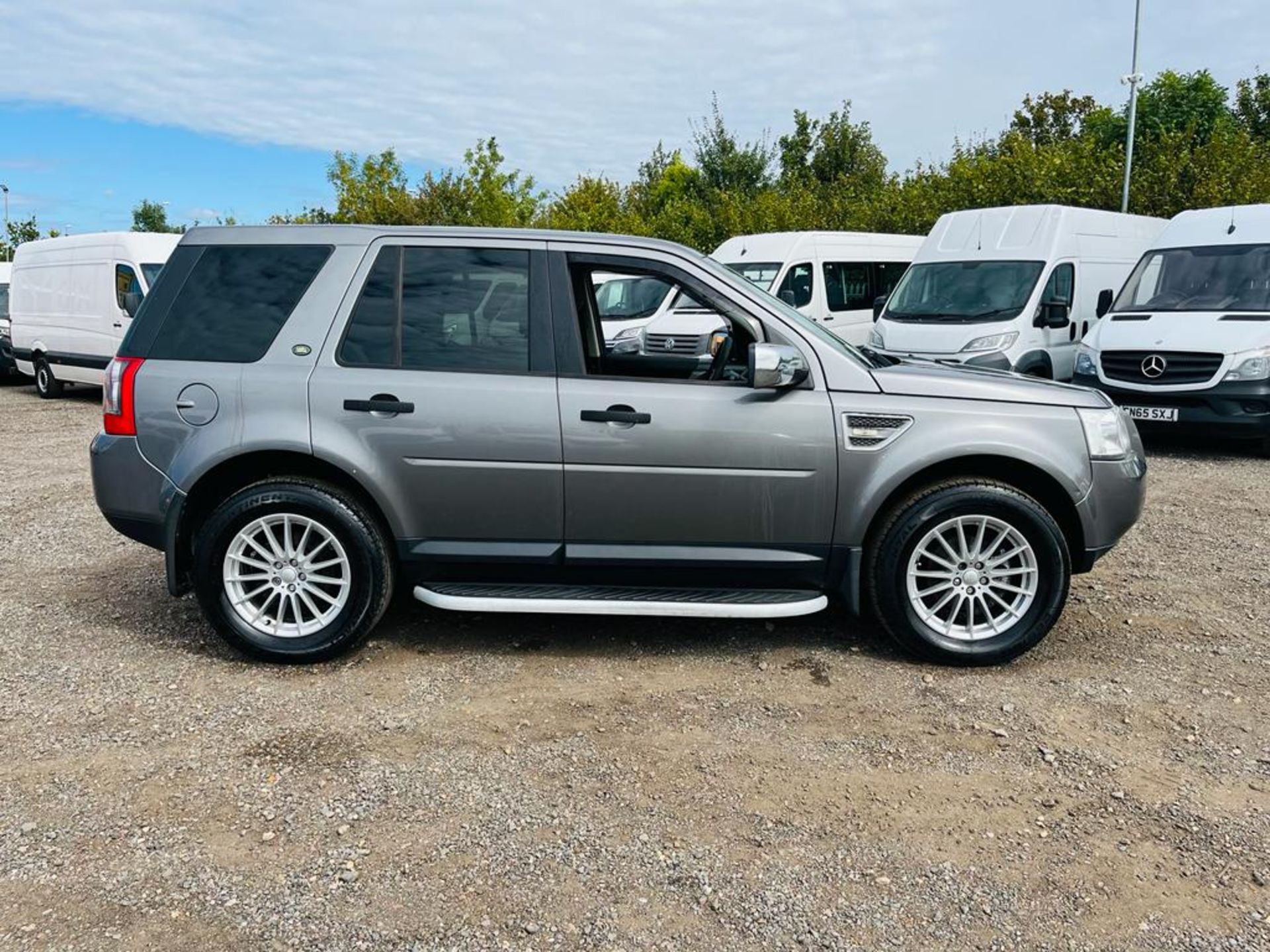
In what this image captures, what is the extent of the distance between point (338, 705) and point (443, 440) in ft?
3.79

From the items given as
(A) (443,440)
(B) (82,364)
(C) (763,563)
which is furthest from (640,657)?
(B) (82,364)

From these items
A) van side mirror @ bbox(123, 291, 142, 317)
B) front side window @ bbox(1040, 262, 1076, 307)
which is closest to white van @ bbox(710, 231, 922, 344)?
front side window @ bbox(1040, 262, 1076, 307)

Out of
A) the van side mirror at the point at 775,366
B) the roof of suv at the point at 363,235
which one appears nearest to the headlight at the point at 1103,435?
the van side mirror at the point at 775,366

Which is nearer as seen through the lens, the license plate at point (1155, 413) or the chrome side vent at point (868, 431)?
the chrome side vent at point (868, 431)

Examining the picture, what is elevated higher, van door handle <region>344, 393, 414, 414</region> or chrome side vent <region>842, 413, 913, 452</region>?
van door handle <region>344, 393, 414, 414</region>

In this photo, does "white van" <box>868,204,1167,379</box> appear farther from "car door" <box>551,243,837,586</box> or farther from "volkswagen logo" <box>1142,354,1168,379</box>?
"car door" <box>551,243,837,586</box>

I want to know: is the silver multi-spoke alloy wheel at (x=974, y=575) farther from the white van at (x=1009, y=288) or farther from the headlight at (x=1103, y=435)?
the white van at (x=1009, y=288)

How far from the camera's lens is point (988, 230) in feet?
39.3

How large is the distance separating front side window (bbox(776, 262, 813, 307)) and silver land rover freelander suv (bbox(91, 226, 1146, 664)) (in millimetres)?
10441

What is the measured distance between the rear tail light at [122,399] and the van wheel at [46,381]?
13.5 metres

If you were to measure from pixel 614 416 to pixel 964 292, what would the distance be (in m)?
8.63

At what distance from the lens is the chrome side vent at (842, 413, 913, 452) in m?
4.30

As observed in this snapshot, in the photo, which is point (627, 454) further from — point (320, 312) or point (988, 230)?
point (988, 230)

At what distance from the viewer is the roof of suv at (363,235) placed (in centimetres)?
449
